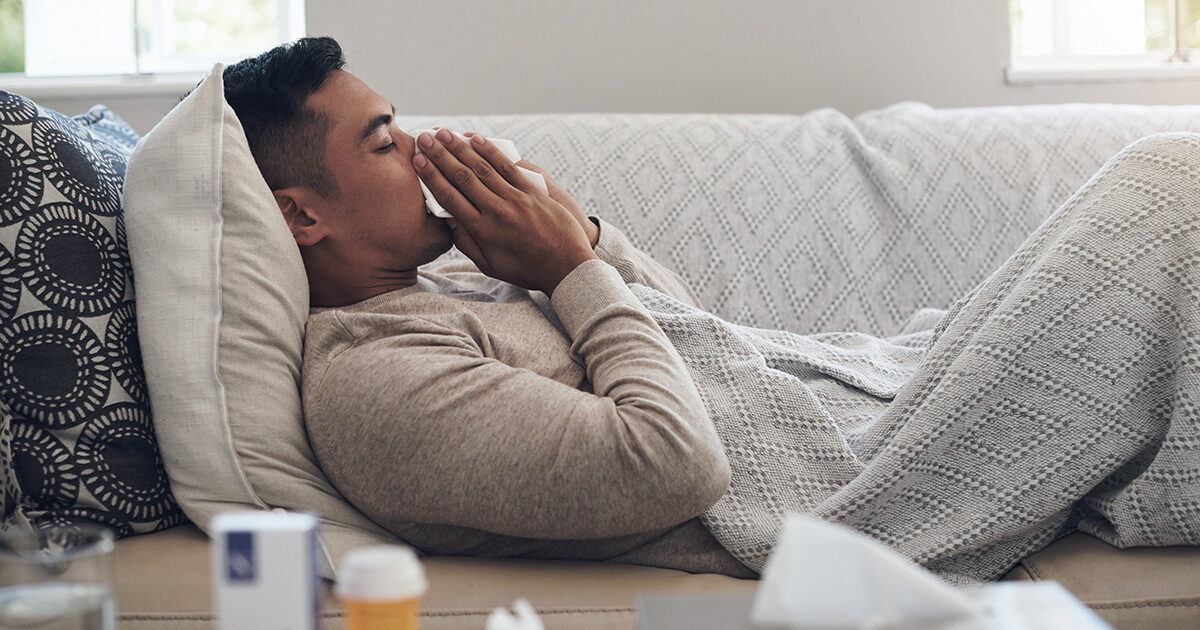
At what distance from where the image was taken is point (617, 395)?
97 cm

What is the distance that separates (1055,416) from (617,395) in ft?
1.48

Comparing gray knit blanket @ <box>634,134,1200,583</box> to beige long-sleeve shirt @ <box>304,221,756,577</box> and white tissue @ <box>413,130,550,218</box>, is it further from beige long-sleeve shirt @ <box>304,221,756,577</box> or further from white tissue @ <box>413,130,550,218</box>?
white tissue @ <box>413,130,550,218</box>

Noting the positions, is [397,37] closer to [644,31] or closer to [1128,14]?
[644,31]

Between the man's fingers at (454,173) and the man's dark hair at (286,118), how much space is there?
0.12 m

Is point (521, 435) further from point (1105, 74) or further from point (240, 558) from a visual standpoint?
point (1105, 74)

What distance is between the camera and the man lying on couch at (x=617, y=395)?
0.92 metres

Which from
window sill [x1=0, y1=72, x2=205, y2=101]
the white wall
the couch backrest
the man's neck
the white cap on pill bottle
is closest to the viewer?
the white cap on pill bottle

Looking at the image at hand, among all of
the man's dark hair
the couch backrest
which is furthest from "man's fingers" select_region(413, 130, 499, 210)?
the couch backrest

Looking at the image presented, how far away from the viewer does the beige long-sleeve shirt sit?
2.98 ft

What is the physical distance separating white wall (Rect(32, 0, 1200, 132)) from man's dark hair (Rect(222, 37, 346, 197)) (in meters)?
1.14

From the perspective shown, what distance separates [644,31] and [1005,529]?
161 centimetres

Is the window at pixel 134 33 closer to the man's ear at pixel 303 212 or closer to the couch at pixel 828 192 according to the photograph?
the couch at pixel 828 192

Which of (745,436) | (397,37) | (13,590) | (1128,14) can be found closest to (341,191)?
(745,436)

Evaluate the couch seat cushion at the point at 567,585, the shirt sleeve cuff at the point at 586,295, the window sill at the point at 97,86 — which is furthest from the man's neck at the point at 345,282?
the window sill at the point at 97,86
